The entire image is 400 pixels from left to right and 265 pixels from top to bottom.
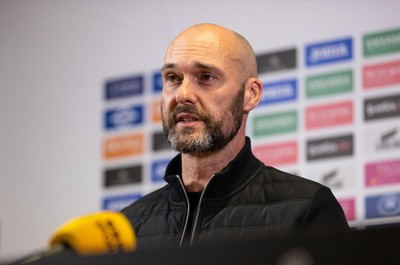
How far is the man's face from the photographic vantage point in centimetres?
233

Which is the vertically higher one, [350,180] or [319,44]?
[319,44]

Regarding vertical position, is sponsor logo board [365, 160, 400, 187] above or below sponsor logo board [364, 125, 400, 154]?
below

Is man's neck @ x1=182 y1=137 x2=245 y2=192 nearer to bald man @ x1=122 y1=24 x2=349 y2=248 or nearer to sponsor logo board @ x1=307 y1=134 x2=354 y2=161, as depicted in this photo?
bald man @ x1=122 y1=24 x2=349 y2=248

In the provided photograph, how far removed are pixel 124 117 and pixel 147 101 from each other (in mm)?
152

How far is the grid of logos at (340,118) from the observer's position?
4012 mm

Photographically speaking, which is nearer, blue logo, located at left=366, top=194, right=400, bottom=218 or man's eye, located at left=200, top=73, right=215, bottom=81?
man's eye, located at left=200, top=73, right=215, bottom=81

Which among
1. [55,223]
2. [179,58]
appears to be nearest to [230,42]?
[179,58]


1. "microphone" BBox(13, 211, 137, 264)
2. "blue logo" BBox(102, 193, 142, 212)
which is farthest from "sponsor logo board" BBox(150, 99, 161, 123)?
"microphone" BBox(13, 211, 137, 264)

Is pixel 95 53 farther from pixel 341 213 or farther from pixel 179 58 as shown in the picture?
pixel 341 213

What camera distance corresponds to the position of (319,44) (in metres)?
4.24

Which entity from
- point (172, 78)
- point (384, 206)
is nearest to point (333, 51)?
point (384, 206)

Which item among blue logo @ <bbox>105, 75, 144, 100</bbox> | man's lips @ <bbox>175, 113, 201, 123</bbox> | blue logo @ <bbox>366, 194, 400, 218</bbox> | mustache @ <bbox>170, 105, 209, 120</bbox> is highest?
blue logo @ <bbox>105, 75, 144, 100</bbox>

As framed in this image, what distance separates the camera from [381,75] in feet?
13.6

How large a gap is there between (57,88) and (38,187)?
58cm
